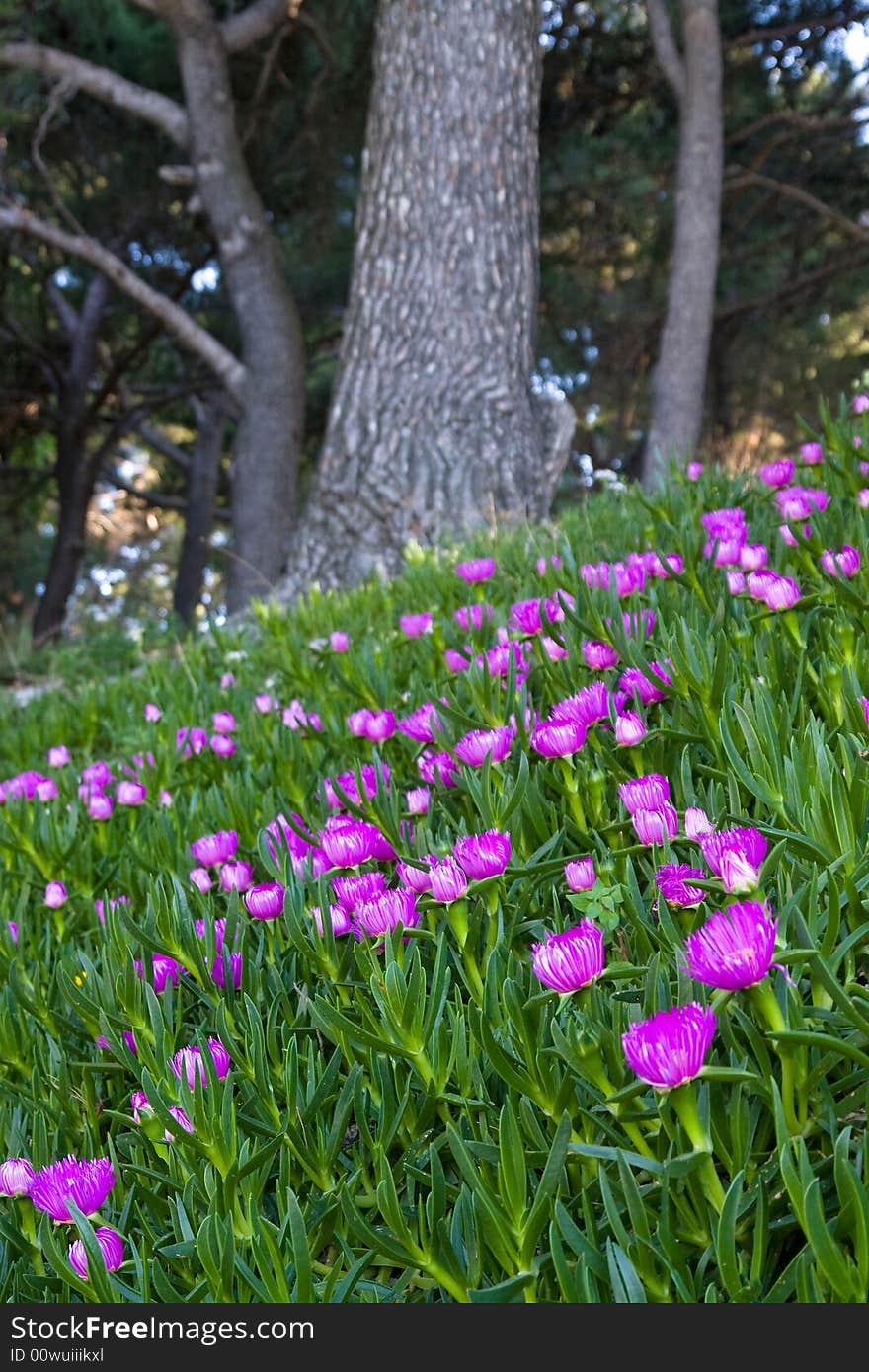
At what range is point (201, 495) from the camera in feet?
51.9

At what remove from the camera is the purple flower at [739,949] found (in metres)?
0.80

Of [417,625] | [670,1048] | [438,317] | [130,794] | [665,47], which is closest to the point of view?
[670,1048]

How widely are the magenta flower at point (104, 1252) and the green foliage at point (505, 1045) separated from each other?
17 mm

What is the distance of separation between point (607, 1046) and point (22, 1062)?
849 millimetres

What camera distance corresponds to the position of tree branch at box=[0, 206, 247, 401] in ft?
25.6

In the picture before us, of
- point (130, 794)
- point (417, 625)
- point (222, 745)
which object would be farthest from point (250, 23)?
point (130, 794)

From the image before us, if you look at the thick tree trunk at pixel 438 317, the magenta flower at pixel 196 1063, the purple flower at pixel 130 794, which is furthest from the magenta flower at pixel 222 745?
the thick tree trunk at pixel 438 317

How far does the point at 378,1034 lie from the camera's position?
3.36 feet

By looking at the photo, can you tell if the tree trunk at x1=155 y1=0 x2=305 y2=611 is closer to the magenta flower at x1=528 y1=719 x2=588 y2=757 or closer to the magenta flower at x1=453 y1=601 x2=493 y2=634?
the magenta flower at x1=453 y1=601 x2=493 y2=634

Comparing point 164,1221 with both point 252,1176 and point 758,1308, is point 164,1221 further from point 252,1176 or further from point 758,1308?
point 758,1308

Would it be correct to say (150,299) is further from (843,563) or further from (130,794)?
(843,563)

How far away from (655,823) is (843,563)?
0.84 m

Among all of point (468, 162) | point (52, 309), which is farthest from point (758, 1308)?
point (52, 309)

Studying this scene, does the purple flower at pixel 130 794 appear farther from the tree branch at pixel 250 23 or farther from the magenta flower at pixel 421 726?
the tree branch at pixel 250 23
